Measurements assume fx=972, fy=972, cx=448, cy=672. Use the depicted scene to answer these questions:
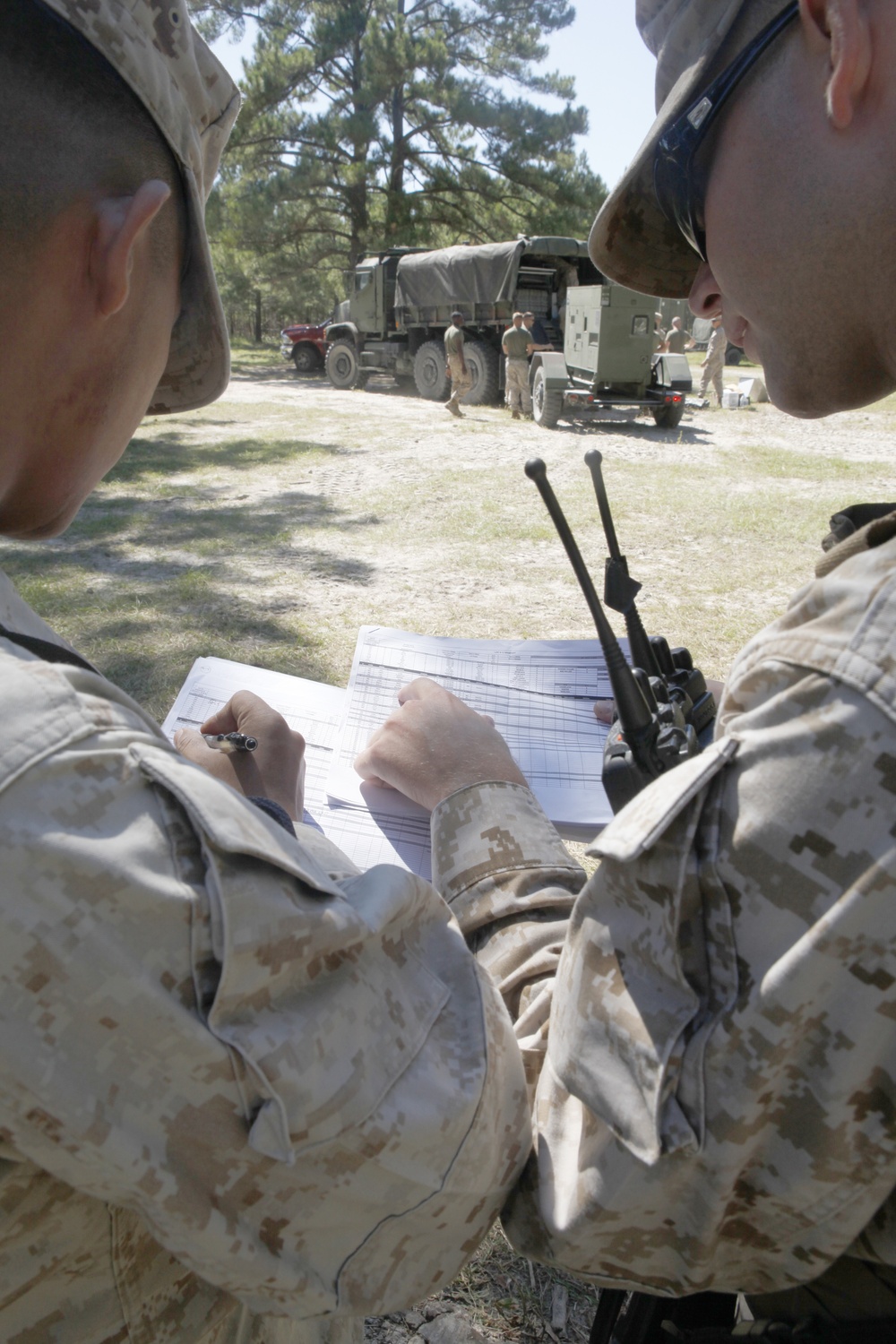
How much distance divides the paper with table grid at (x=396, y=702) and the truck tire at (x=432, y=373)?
505 inches

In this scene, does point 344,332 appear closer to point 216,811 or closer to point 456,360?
point 456,360

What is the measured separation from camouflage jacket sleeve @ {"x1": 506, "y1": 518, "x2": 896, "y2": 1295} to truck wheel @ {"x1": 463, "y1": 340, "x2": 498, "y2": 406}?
1311 cm

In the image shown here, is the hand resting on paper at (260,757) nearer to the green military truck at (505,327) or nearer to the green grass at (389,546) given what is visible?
the green grass at (389,546)

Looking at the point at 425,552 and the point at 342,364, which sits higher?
the point at 342,364

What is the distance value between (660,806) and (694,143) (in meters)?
0.54

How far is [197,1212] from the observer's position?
0.64m

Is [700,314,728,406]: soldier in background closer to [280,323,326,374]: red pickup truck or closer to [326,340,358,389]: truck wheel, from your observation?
[326,340,358,389]: truck wheel

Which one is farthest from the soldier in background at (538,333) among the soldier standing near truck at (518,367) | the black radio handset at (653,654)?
the black radio handset at (653,654)

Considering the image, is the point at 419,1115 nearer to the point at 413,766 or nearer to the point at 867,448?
the point at 413,766

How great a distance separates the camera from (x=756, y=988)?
64 cm

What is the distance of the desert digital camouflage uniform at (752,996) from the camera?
60 cm

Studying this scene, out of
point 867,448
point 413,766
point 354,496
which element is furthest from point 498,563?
point 867,448

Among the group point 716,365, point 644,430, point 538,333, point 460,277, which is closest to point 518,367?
point 644,430

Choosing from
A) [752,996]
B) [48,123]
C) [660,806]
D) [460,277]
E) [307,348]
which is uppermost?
[460,277]
